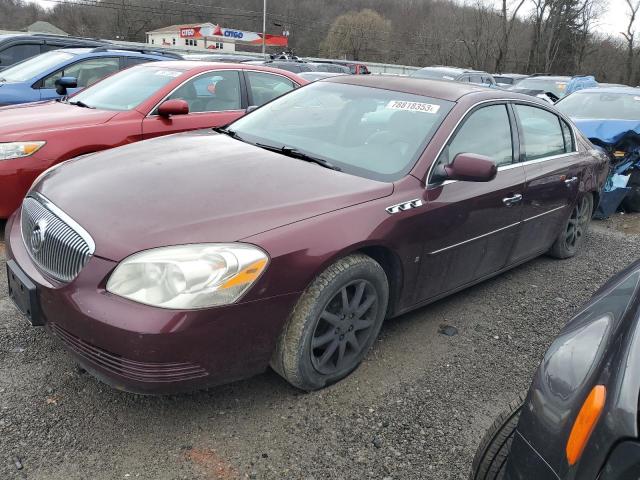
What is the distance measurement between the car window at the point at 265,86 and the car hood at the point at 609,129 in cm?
363

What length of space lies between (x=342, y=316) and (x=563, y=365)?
130cm

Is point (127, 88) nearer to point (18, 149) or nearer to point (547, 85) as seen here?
point (18, 149)

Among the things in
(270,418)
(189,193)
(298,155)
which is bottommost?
(270,418)

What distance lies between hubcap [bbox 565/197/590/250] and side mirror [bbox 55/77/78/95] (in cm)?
543

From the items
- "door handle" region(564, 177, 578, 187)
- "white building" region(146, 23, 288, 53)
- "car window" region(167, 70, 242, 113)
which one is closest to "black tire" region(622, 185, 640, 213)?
"door handle" region(564, 177, 578, 187)

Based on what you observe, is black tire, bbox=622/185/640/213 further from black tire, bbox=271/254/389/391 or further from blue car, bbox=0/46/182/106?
blue car, bbox=0/46/182/106

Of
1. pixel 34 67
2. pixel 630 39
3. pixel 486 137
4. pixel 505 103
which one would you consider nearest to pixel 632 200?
pixel 505 103

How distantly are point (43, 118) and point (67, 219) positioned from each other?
2.59 metres

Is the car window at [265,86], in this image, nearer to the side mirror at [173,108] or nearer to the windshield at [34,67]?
the side mirror at [173,108]

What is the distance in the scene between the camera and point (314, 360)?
8.54 ft

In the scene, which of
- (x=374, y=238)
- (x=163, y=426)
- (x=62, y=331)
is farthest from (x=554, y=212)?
(x=62, y=331)

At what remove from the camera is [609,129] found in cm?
656

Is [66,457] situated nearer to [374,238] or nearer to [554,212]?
[374,238]

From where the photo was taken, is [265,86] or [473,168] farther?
[265,86]
